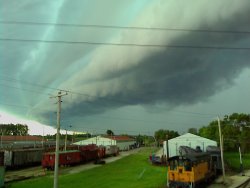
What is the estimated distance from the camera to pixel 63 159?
59.4 meters

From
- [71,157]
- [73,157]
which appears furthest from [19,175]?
[73,157]

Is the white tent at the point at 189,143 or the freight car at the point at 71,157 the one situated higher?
the white tent at the point at 189,143

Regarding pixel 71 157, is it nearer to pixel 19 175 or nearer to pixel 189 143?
pixel 19 175

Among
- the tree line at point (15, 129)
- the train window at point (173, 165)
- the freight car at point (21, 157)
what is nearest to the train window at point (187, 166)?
the train window at point (173, 165)

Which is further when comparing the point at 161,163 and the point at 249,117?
the point at 249,117

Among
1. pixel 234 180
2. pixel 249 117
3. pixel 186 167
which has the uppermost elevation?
pixel 249 117

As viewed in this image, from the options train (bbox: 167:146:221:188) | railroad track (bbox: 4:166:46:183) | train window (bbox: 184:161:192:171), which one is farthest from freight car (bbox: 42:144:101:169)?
train window (bbox: 184:161:192:171)

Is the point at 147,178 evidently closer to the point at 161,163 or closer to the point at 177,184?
the point at 177,184

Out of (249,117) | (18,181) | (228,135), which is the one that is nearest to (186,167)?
(18,181)

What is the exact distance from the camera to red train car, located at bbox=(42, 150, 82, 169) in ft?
185

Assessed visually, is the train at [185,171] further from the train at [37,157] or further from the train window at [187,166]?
the train at [37,157]

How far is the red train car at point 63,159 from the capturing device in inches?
2218

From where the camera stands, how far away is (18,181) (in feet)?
139

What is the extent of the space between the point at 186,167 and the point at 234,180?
47.8ft
